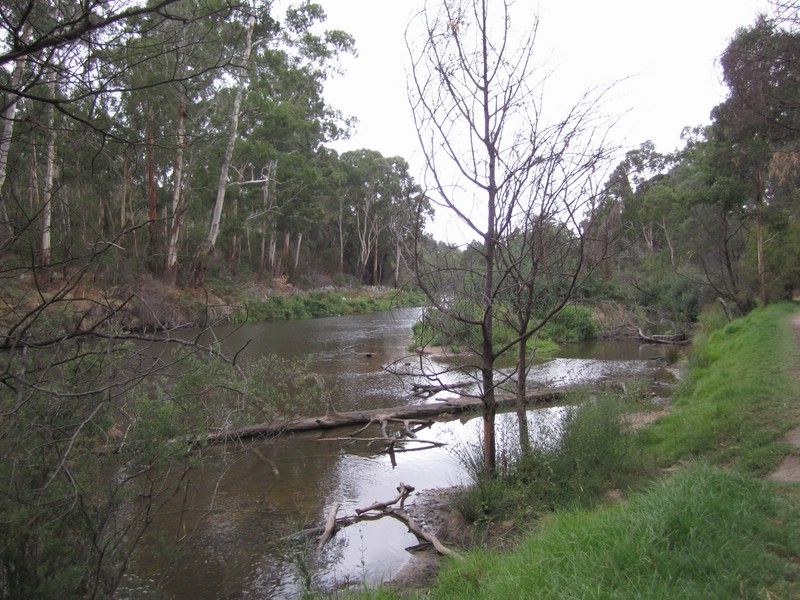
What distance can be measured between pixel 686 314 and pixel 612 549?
83.0 ft

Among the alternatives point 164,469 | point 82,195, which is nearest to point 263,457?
point 164,469

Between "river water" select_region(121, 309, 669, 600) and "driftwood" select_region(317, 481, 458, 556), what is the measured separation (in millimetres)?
92

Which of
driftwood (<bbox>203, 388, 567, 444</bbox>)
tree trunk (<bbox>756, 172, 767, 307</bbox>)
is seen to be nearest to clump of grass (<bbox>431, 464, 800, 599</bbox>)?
driftwood (<bbox>203, 388, 567, 444</bbox>)

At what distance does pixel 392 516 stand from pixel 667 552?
396 centimetres

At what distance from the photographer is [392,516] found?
6.80 meters

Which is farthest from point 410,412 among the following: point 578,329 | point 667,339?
point 578,329

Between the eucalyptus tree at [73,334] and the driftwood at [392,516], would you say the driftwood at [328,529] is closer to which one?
the driftwood at [392,516]

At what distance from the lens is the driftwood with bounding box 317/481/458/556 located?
19.5 ft

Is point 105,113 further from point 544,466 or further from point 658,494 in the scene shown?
point 544,466

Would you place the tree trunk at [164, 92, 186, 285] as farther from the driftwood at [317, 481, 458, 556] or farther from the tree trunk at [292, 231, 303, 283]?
the tree trunk at [292, 231, 303, 283]

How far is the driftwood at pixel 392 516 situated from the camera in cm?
595

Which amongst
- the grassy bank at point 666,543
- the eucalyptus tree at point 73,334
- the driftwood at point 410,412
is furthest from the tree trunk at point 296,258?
the eucalyptus tree at point 73,334

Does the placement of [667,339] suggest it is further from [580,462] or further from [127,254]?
[127,254]

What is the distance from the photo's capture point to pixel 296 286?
45.0 metres
